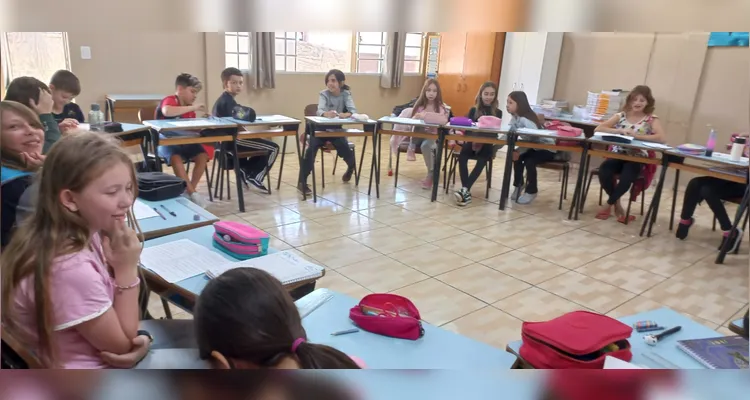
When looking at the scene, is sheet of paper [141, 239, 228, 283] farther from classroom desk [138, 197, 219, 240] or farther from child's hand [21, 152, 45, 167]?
child's hand [21, 152, 45, 167]

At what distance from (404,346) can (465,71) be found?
5597mm

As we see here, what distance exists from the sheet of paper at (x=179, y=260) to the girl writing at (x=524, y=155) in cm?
313

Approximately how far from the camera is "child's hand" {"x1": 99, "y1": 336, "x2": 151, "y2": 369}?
2.82ft

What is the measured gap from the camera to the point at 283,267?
1381 mm

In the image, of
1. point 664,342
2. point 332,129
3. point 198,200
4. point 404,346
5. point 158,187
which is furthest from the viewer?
point 332,129

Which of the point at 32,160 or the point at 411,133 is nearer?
the point at 32,160

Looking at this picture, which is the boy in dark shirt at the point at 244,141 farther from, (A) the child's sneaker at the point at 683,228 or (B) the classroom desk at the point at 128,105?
(A) the child's sneaker at the point at 683,228

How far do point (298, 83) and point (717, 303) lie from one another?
14.8 feet

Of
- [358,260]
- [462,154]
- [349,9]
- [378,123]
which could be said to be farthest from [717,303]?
[349,9]

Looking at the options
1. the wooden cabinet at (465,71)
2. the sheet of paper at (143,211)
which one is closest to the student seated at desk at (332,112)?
the wooden cabinet at (465,71)

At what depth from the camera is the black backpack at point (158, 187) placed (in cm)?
194

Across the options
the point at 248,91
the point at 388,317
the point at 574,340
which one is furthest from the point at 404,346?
the point at 248,91

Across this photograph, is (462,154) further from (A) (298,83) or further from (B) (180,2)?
(B) (180,2)

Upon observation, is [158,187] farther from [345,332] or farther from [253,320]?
[253,320]
